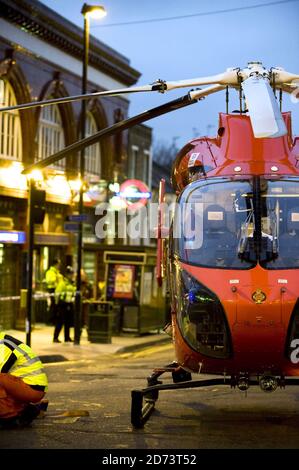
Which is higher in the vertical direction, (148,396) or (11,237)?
(11,237)

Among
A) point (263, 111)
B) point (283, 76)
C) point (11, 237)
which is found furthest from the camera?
point (11, 237)

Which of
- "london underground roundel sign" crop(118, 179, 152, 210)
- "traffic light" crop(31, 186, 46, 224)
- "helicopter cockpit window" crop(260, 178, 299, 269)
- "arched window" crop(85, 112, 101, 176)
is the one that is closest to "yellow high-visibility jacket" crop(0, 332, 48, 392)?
"helicopter cockpit window" crop(260, 178, 299, 269)

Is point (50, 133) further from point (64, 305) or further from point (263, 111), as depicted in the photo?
point (263, 111)

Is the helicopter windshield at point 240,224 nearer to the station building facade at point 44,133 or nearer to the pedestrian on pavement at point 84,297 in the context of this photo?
the station building facade at point 44,133

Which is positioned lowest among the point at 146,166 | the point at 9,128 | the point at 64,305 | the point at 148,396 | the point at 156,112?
the point at 148,396

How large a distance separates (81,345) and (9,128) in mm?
7338

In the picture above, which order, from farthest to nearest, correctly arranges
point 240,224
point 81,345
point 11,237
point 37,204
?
point 11,237
point 81,345
point 37,204
point 240,224

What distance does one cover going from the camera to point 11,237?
23453 mm

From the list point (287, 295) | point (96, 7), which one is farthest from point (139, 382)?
point (96, 7)

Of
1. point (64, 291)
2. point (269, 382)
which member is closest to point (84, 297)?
point (64, 291)

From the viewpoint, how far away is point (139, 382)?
48.8 ft

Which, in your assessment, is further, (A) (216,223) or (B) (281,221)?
(A) (216,223)

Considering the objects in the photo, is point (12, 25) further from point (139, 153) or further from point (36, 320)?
point (139, 153)

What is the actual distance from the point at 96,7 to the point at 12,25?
438 cm
